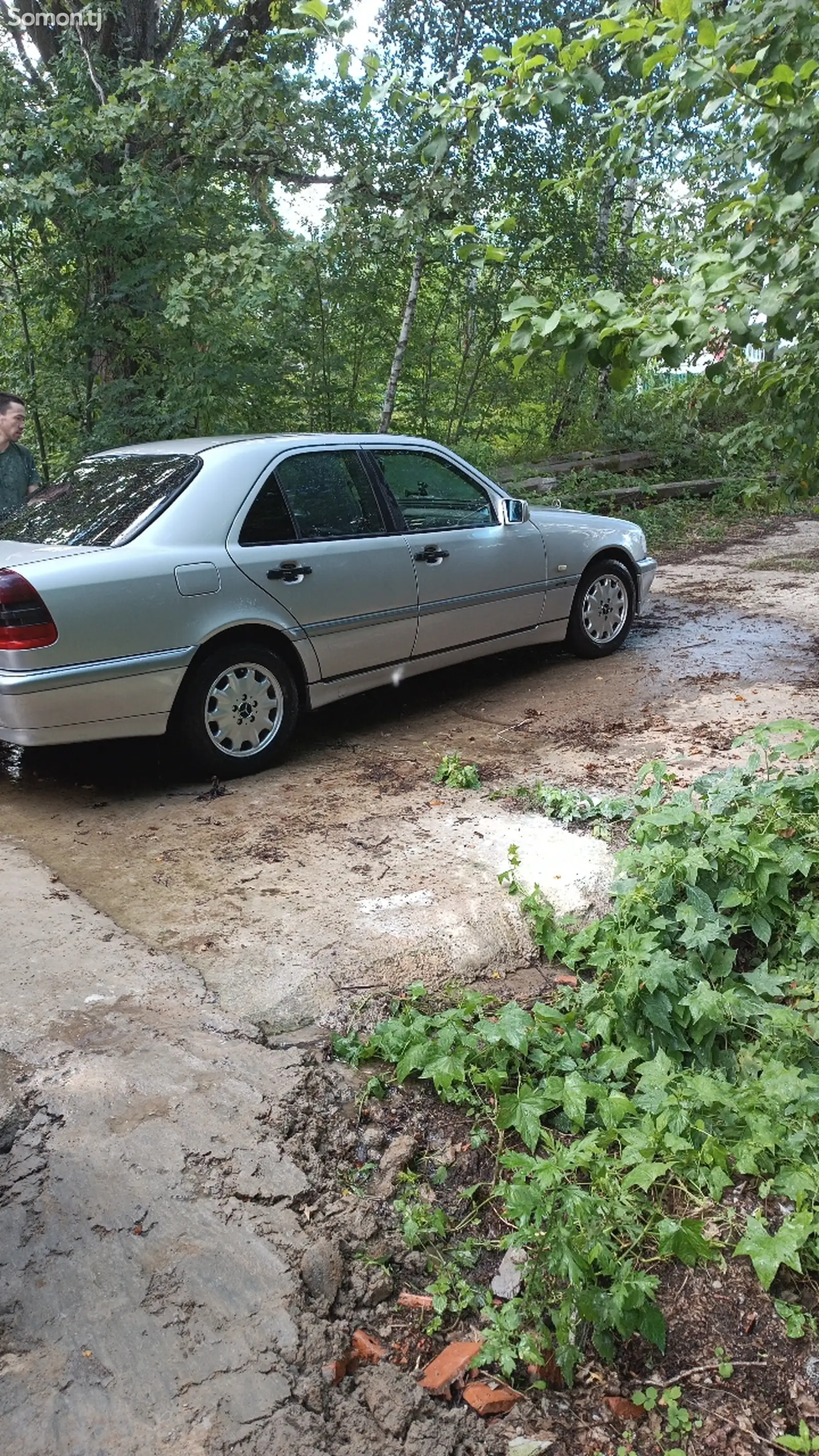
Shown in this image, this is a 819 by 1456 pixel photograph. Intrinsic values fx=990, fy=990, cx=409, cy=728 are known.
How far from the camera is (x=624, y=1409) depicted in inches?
77.9

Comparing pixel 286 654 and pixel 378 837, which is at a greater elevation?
pixel 286 654

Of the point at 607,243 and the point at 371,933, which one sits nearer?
the point at 371,933

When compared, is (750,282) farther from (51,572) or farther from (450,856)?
(51,572)

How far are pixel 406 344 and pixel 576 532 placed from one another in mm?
6381

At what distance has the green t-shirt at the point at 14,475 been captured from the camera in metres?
6.29

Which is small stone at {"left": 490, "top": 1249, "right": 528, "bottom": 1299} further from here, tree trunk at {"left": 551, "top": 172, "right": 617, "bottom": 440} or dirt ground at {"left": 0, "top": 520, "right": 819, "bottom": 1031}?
tree trunk at {"left": 551, "top": 172, "right": 617, "bottom": 440}

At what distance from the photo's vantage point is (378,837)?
169 inches

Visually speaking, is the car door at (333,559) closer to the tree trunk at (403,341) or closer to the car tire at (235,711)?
the car tire at (235,711)

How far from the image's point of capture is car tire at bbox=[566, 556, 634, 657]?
678cm

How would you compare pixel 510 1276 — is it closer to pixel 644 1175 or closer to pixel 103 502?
pixel 644 1175

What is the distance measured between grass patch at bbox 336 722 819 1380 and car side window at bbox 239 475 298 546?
7.32ft

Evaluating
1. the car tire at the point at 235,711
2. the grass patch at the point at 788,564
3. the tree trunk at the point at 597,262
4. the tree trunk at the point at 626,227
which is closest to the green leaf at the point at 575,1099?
the car tire at the point at 235,711

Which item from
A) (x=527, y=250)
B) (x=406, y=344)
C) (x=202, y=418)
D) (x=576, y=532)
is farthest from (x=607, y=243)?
(x=527, y=250)

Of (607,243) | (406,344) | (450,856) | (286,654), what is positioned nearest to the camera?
(450,856)
